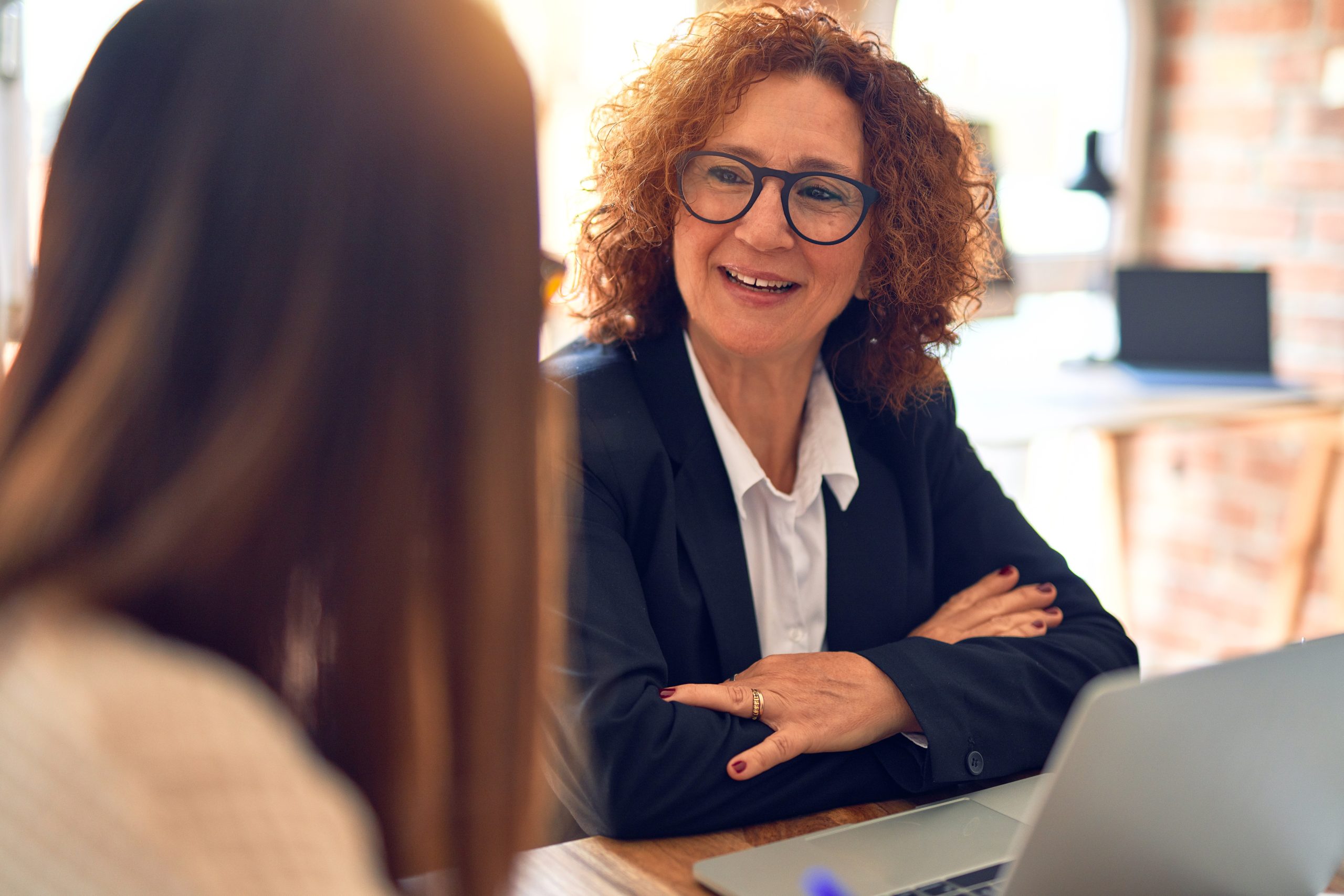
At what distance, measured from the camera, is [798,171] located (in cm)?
150

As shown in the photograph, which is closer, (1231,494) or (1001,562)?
(1001,562)

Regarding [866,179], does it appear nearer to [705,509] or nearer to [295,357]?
[705,509]

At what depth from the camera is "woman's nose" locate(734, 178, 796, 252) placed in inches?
58.9

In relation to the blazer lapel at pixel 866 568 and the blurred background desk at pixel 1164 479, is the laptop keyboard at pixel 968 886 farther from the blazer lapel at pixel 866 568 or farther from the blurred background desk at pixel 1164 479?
the blurred background desk at pixel 1164 479

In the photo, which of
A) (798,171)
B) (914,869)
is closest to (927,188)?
(798,171)

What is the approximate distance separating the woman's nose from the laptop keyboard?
2.64 feet

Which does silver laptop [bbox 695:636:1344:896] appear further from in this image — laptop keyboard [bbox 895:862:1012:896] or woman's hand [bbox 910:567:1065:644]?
woman's hand [bbox 910:567:1065:644]

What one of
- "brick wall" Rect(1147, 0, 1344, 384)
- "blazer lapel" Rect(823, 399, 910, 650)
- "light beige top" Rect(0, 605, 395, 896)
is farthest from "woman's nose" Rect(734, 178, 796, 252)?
"brick wall" Rect(1147, 0, 1344, 384)

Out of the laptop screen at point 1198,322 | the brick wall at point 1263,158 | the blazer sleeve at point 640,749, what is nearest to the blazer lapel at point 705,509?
the blazer sleeve at point 640,749

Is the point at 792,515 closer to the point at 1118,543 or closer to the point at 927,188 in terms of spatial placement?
the point at 927,188

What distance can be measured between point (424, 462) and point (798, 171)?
1.00 metres

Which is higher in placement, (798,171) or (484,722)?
(798,171)

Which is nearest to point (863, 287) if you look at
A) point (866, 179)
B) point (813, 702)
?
point (866, 179)

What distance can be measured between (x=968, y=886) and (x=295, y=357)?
69 centimetres
